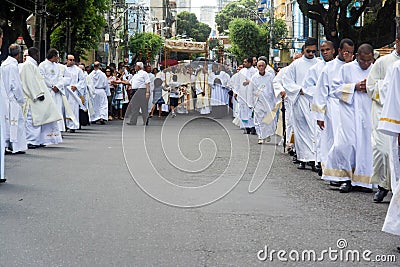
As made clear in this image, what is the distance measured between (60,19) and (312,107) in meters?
31.2

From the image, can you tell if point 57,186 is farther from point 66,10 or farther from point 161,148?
point 66,10

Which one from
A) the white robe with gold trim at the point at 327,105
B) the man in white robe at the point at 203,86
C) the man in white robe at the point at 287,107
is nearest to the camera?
the white robe with gold trim at the point at 327,105

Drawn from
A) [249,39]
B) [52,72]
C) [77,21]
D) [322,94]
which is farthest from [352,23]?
[249,39]

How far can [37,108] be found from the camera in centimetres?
1644

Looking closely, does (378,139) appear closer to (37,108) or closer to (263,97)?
(37,108)

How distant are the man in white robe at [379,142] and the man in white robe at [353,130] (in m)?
0.70

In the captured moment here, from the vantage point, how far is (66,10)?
40.7 metres

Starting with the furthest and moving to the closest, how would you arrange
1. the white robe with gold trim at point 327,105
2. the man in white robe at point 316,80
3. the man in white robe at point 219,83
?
the man in white robe at point 219,83, the man in white robe at point 316,80, the white robe with gold trim at point 327,105

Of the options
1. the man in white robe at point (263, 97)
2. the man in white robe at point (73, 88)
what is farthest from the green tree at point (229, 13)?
the man in white robe at point (263, 97)

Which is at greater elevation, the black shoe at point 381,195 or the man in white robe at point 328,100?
the man in white robe at point 328,100

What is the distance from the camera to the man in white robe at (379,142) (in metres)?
9.55

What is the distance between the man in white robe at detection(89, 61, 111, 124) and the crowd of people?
3798 millimetres

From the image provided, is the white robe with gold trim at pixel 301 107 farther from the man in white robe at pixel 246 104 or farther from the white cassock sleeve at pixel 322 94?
the man in white robe at pixel 246 104

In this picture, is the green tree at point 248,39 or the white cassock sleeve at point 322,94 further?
the green tree at point 248,39
